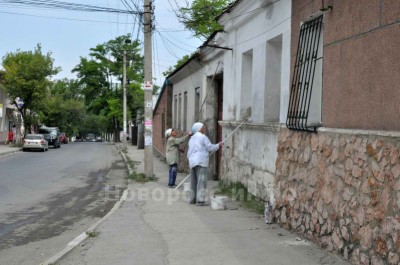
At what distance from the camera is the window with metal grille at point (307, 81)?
6965 millimetres

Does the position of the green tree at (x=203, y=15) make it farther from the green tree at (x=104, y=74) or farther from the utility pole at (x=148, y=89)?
the green tree at (x=104, y=74)

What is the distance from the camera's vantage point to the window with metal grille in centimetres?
696

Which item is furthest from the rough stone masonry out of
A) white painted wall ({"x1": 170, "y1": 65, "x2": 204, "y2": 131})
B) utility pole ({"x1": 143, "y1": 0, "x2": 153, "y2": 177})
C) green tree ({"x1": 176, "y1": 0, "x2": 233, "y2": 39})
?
green tree ({"x1": 176, "y1": 0, "x2": 233, "y2": 39})

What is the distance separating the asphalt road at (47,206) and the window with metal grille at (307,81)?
159 inches

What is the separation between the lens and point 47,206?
10805mm

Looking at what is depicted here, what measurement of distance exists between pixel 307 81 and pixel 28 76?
34514 mm

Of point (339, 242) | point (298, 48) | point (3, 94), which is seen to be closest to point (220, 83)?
point (298, 48)

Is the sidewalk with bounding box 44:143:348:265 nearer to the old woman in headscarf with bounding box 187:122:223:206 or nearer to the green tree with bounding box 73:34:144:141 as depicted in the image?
the old woman in headscarf with bounding box 187:122:223:206

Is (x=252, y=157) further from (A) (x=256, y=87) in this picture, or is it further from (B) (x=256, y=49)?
(B) (x=256, y=49)

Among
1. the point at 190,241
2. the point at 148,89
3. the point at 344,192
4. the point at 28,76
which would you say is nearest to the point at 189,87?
the point at 148,89

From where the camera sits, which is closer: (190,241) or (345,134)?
(345,134)

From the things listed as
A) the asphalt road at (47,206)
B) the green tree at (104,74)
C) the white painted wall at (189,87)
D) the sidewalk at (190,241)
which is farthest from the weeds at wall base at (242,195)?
the green tree at (104,74)

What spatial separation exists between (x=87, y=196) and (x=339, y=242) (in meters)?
8.31

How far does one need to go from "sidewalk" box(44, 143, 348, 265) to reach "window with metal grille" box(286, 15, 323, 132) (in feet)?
5.63
